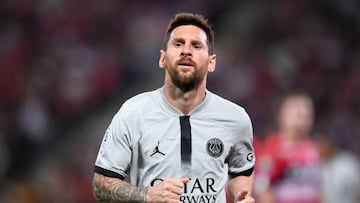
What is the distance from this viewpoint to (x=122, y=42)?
1441cm

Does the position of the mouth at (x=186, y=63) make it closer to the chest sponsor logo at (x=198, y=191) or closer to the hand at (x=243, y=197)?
the chest sponsor logo at (x=198, y=191)

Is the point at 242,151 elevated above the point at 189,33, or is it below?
below

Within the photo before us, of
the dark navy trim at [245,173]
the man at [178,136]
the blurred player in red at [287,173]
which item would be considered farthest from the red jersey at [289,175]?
the man at [178,136]

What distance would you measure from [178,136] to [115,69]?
8600 millimetres

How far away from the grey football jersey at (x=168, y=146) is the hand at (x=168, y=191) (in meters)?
0.23

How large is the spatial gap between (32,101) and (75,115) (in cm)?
59

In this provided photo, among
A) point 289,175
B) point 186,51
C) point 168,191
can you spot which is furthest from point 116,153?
point 289,175

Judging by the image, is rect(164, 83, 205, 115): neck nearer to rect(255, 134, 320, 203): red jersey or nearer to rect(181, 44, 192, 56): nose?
rect(181, 44, 192, 56): nose

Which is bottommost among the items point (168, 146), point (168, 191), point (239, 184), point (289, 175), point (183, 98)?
point (168, 191)

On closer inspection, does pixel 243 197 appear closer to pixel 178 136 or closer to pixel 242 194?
pixel 242 194

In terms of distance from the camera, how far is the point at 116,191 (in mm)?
5035

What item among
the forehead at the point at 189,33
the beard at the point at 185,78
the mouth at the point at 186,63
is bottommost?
the beard at the point at 185,78

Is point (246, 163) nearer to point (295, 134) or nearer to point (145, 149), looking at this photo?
point (145, 149)

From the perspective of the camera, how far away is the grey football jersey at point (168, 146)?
5141 millimetres
